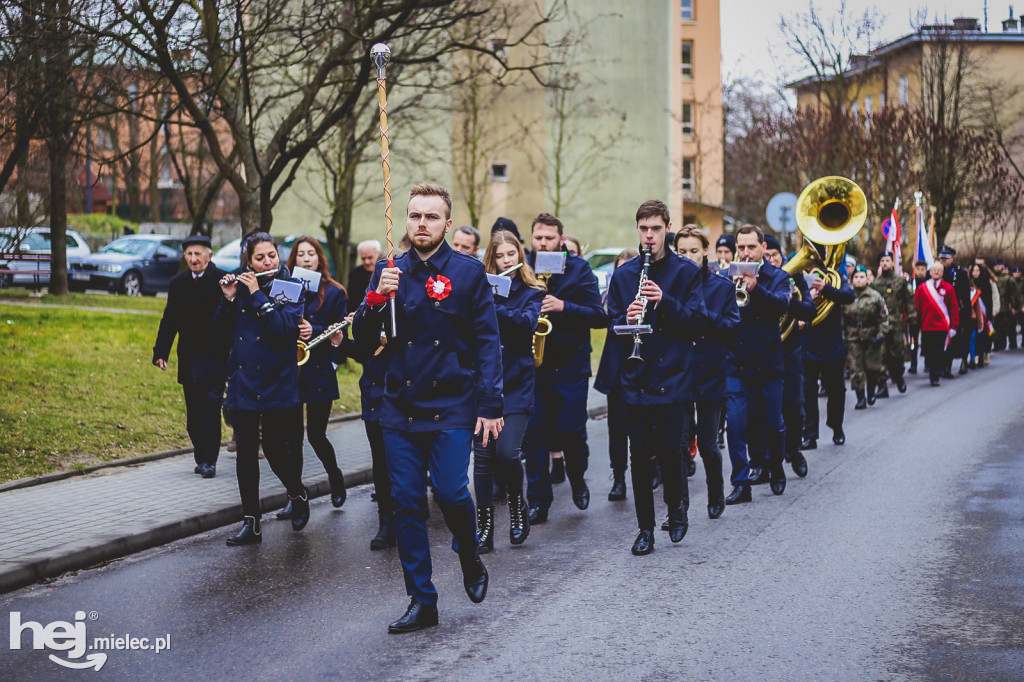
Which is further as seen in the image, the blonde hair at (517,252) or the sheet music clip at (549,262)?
the sheet music clip at (549,262)

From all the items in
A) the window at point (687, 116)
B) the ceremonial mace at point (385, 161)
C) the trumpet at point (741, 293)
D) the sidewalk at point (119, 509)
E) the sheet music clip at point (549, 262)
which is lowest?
the sidewalk at point (119, 509)

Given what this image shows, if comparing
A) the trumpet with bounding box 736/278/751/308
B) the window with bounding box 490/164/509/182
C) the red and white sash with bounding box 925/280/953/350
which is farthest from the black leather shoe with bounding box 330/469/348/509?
the window with bounding box 490/164/509/182

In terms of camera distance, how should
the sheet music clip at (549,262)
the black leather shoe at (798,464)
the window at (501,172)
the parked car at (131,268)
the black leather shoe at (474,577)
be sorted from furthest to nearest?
the window at (501,172) < the parked car at (131,268) < the black leather shoe at (798,464) < the sheet music clip at (549,262) < the black leather shoe at (474,577)

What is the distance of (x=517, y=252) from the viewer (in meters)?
7.86

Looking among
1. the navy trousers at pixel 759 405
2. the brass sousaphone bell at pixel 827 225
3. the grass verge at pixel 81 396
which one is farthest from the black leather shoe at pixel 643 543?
the grass verge at pixel 81 396

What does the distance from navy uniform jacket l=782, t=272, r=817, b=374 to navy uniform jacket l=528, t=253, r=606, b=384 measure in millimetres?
2087

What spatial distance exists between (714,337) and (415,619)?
297 cm

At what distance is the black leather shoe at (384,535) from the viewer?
759cm

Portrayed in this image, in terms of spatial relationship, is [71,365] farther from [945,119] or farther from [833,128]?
[945,119]

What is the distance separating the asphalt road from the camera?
522cm

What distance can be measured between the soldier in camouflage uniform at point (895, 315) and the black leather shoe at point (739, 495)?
8617mm

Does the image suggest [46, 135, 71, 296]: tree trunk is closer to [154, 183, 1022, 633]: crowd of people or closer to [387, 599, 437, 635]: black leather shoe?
[154, 183, 1022, 633]: crowd of people

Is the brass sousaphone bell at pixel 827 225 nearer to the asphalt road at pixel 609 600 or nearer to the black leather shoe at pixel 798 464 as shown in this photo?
the black leather shoe at pixel 798 464

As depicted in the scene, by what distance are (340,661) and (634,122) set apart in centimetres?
4001
